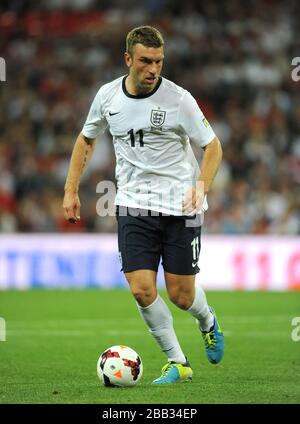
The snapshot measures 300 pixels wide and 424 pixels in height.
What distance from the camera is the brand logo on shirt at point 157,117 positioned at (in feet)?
23.7

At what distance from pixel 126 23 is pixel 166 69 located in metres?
1.29

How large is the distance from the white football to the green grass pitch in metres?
0.08

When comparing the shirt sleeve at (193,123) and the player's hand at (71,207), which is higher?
the shirt sleeve at (193,123)

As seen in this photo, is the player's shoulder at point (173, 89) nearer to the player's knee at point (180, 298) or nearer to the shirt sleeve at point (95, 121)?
the shirt sleeve at point (95, 121)

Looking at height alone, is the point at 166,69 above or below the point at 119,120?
above

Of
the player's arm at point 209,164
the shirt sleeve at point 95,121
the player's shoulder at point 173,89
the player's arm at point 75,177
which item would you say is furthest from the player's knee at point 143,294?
the player's shoulder at point 173,89

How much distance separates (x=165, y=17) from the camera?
20.1 meters

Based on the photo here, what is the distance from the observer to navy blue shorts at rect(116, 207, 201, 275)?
7203 millimetres

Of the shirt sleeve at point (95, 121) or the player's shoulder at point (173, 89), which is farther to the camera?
the shirt sleeve at point (95, 121)

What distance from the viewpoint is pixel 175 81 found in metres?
19.2

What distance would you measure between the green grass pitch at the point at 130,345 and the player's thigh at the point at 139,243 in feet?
2.78

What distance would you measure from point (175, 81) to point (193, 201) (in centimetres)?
1256
